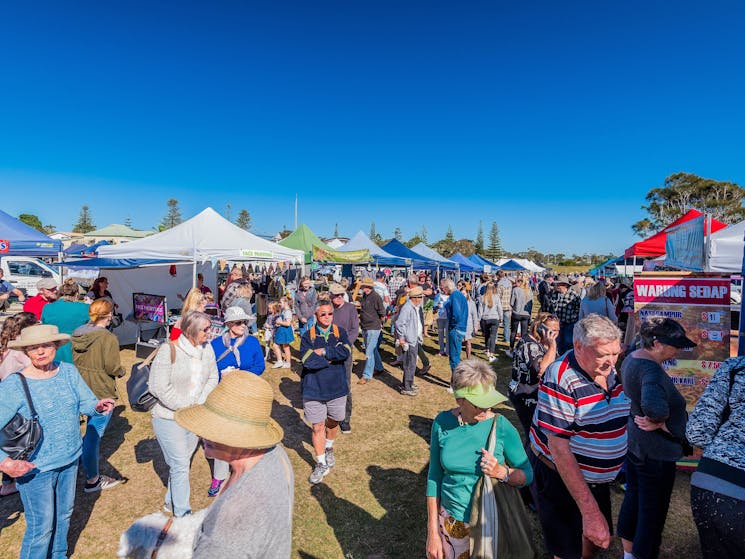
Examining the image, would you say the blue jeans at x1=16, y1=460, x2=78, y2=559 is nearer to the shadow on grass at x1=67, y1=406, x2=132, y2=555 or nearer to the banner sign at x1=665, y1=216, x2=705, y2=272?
the shadow on grass at x1=67, y1=406, x2=132, y2=555

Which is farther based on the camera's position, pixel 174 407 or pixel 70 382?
pixel 174 407

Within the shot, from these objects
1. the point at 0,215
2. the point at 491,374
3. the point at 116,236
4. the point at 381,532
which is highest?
the point at 116,236

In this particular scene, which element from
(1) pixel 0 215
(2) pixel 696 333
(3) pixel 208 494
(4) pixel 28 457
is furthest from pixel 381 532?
(1) pixel 0 215

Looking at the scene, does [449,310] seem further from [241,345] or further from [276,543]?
[276,543]

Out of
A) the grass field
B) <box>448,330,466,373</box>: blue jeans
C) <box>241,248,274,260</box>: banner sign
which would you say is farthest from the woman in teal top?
<box>241,248,274,260</box>: banner sign

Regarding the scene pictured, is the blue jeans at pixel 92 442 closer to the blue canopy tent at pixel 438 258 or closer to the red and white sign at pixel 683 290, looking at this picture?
the red and white sign at pixel 683 290

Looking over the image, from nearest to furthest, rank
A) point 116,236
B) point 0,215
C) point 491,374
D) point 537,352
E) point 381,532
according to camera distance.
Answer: point 491,374, point 381,532, point 537,352, point 0,215, point 116,236

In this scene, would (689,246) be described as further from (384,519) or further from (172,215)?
(172,215)

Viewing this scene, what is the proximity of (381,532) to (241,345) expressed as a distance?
2190 millimetres

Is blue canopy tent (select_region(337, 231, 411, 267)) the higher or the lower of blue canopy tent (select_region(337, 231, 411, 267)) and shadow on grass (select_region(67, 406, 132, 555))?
the higher

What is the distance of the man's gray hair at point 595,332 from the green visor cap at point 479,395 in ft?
2.02

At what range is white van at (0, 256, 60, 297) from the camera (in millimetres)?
18766

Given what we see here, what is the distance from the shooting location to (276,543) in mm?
1413

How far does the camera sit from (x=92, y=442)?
11.8ft
